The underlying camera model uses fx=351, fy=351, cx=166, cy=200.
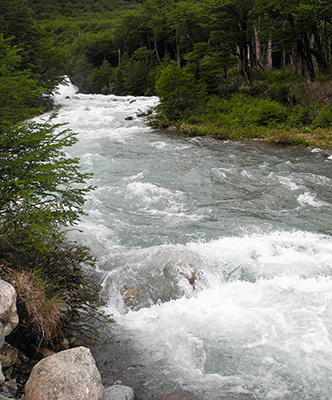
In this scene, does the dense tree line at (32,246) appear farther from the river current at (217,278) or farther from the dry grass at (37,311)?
the river current at (217,278)

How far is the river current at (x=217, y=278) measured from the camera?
5.06m

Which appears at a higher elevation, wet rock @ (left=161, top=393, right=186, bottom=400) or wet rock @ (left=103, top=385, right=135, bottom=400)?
wet rock @ (left=103, top=385, right=135, bottom=400)

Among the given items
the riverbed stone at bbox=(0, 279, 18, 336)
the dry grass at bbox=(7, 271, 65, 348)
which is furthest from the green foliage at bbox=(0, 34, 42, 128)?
the riverbed stone at bbox=(0, 279, 18, 336)

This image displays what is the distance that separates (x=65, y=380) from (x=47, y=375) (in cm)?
22

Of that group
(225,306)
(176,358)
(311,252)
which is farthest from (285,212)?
(176,358)

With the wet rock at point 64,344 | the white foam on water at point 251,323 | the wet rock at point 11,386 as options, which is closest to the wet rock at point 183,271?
the white foam on water at point 251,323

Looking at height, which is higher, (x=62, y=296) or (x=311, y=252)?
(x=62, y=296)

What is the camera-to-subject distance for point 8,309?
14.2 ft

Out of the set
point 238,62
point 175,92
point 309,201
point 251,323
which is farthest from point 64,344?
point 238,62

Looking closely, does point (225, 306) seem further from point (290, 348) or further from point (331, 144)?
point (331, 144)

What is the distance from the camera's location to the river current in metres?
5.06

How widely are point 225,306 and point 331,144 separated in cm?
1356

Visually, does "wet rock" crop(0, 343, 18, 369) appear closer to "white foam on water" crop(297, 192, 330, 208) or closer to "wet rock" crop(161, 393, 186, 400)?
"wet rock" crop(161, 393, 186, 400)

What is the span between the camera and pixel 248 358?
5.30m
